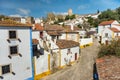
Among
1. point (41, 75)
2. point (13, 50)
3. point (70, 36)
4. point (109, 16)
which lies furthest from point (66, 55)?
point (109, 16)

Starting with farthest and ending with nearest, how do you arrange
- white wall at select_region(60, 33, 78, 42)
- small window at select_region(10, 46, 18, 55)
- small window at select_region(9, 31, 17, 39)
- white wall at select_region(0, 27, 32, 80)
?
1. white wall at select_region(60, 33, 78, 42)
2. small window at select_region(10, 46, 18, 55)
3. small window at select_region(9, 31, 17, 39)
4. white wall at select_region(0, 27, 32, 80)

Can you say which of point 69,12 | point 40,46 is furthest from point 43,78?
point 69,12

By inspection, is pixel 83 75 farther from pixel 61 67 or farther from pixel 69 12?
pixel 69 12

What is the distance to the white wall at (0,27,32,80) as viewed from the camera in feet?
79.1

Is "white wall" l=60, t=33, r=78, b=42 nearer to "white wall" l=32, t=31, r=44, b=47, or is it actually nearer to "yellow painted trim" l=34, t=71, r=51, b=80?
"white wall" l=32, t=31, r=44, b=47

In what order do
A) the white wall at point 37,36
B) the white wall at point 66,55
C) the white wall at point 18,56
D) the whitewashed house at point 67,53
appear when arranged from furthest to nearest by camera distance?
the white wall at point 66,55 < the whitewashed house at point 67,53 < the white wall at point 37,36 < the white wall at point 18,56

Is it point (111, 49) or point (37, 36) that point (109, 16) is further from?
point (111, 49)

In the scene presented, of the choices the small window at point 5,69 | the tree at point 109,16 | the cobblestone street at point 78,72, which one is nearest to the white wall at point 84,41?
the cobblestone street at point 78,72

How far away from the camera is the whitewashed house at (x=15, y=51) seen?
24234 millimetres

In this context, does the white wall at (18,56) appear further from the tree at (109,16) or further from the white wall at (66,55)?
the tree at (109,16)

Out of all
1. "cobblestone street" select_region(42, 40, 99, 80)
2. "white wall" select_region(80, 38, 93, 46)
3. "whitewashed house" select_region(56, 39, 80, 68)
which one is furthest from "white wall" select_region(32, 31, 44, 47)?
"white wall" select_region(80, 38, 93, 46)

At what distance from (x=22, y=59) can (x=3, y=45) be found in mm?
4032

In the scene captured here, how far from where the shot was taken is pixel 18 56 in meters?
26.2

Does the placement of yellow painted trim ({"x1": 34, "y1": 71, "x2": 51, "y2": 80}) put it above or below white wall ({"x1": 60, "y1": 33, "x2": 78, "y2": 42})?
below
